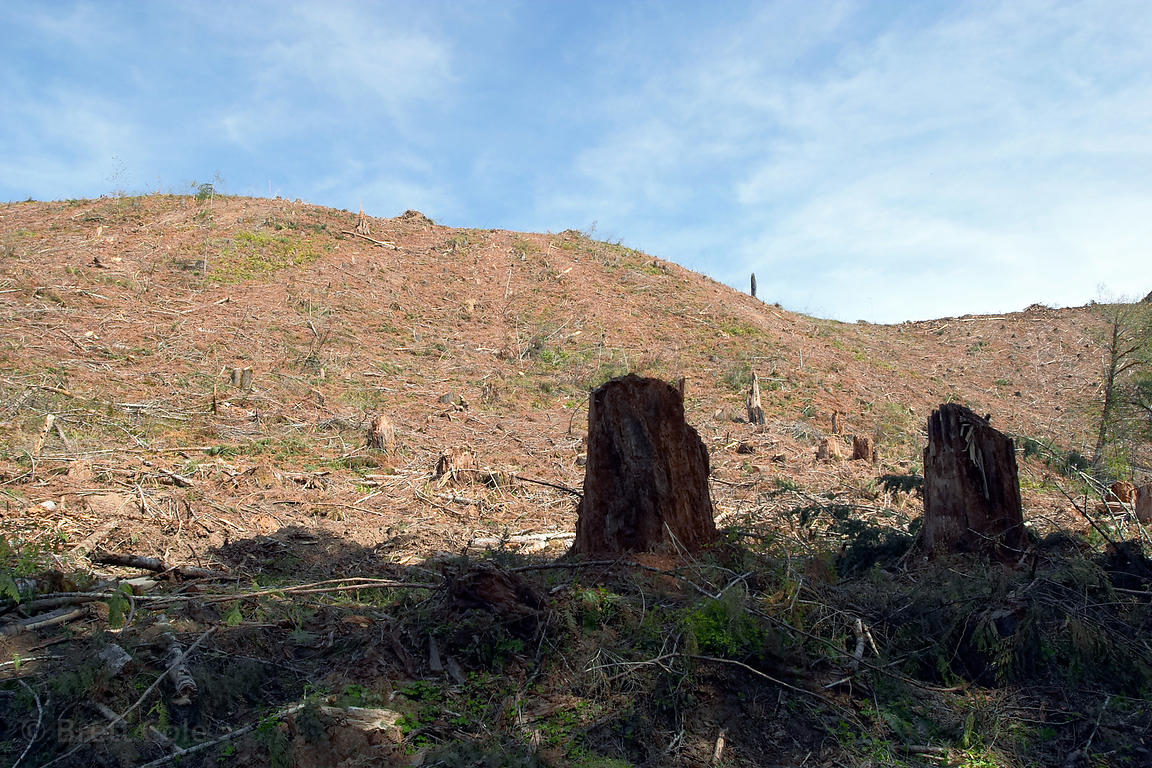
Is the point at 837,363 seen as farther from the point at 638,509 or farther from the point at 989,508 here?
the point at 638,509

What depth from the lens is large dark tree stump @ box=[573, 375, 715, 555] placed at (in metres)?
4.63

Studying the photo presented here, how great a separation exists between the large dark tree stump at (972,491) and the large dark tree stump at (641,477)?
1943 millimetres

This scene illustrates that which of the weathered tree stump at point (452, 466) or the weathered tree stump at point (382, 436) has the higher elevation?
the weathered tree stump at point (382, 436)

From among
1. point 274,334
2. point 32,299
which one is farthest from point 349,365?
point 32,299

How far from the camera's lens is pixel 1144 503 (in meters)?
7.72

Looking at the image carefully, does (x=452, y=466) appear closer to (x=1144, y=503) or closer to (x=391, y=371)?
(x=391, y=371)

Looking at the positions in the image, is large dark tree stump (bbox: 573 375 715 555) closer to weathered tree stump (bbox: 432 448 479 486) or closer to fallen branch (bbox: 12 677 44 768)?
fallen branch (bbox: 12 677 44 768)

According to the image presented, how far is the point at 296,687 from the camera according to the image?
11.1 ft

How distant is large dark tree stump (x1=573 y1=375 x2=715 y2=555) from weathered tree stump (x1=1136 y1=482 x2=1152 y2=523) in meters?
5.95

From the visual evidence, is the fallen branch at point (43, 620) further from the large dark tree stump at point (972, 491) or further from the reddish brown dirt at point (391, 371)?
the large dark tree stump at point (972, 491)

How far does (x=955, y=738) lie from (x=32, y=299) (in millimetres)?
14857

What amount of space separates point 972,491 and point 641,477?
2617 mm

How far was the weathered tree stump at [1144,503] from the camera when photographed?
25.1ft

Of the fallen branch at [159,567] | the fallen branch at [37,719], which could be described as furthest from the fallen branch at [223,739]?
the fallen branch at [159,567]
